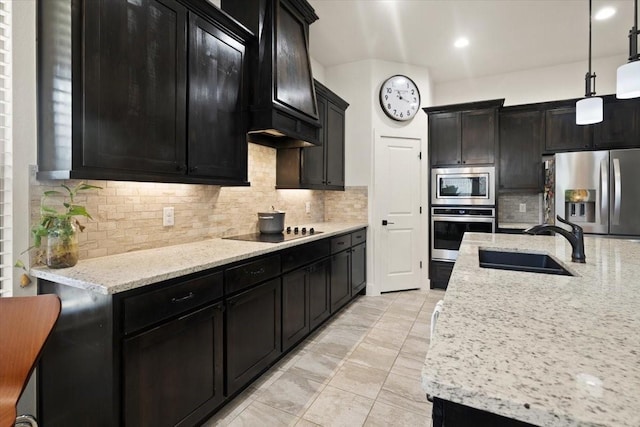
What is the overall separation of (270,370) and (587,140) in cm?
450

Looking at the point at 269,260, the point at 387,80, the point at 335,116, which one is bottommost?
the point at 269,260

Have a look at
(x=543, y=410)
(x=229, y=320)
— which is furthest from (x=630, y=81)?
(x=229, y=320)

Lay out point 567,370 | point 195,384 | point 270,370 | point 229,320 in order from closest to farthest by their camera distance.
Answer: point 567,370
point 195,384
point 229,320
point 270,370

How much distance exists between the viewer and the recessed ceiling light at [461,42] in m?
3.65

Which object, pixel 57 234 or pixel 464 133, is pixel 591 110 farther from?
pixel 57 234

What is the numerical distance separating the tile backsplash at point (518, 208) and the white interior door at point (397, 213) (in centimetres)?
128

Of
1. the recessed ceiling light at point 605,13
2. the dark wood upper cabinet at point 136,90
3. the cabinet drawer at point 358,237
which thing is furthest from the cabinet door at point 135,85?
the recessed ceiling light at point 605,13

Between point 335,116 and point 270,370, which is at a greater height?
point 335,116

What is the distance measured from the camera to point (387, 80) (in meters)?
4.21

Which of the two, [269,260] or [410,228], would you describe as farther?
[410,228]

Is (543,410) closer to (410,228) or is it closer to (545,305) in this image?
(545,305)

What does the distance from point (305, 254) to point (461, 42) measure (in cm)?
313

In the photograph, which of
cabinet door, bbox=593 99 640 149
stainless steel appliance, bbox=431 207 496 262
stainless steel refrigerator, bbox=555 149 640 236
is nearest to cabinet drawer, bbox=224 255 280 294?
stainless steel appliance, bbox=431 207 496 262

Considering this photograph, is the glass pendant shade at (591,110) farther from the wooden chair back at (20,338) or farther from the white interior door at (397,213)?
the wooden chair back at (20,338)
